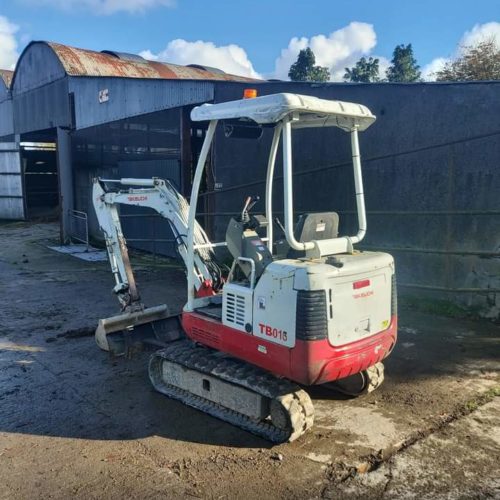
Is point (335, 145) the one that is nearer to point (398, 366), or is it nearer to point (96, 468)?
point (398, 366)

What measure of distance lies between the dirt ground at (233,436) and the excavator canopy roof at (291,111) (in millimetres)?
2763

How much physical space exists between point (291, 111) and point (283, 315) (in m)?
1.63

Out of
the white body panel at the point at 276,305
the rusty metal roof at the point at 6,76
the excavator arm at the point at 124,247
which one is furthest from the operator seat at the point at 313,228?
the rusty metal roof at the point at 6,76

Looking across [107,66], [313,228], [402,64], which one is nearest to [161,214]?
[313,228]

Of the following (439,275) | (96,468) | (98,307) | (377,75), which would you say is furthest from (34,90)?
(377,75)

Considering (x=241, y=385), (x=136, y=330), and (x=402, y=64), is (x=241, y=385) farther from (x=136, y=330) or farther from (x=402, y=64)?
(x=402, y=64)

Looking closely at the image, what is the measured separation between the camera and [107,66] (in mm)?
18188

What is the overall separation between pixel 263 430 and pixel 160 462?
0.91 metres

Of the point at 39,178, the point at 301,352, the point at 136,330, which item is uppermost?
the point at 39,178

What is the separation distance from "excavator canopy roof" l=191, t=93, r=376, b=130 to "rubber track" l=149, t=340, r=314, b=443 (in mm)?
2219

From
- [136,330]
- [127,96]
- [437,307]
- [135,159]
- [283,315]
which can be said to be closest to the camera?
[283,315]

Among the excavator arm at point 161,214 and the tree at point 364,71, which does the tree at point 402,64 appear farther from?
the excavator arm at point 161,214

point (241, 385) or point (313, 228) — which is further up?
point (313, 228)

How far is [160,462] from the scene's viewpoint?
4.22 metres
